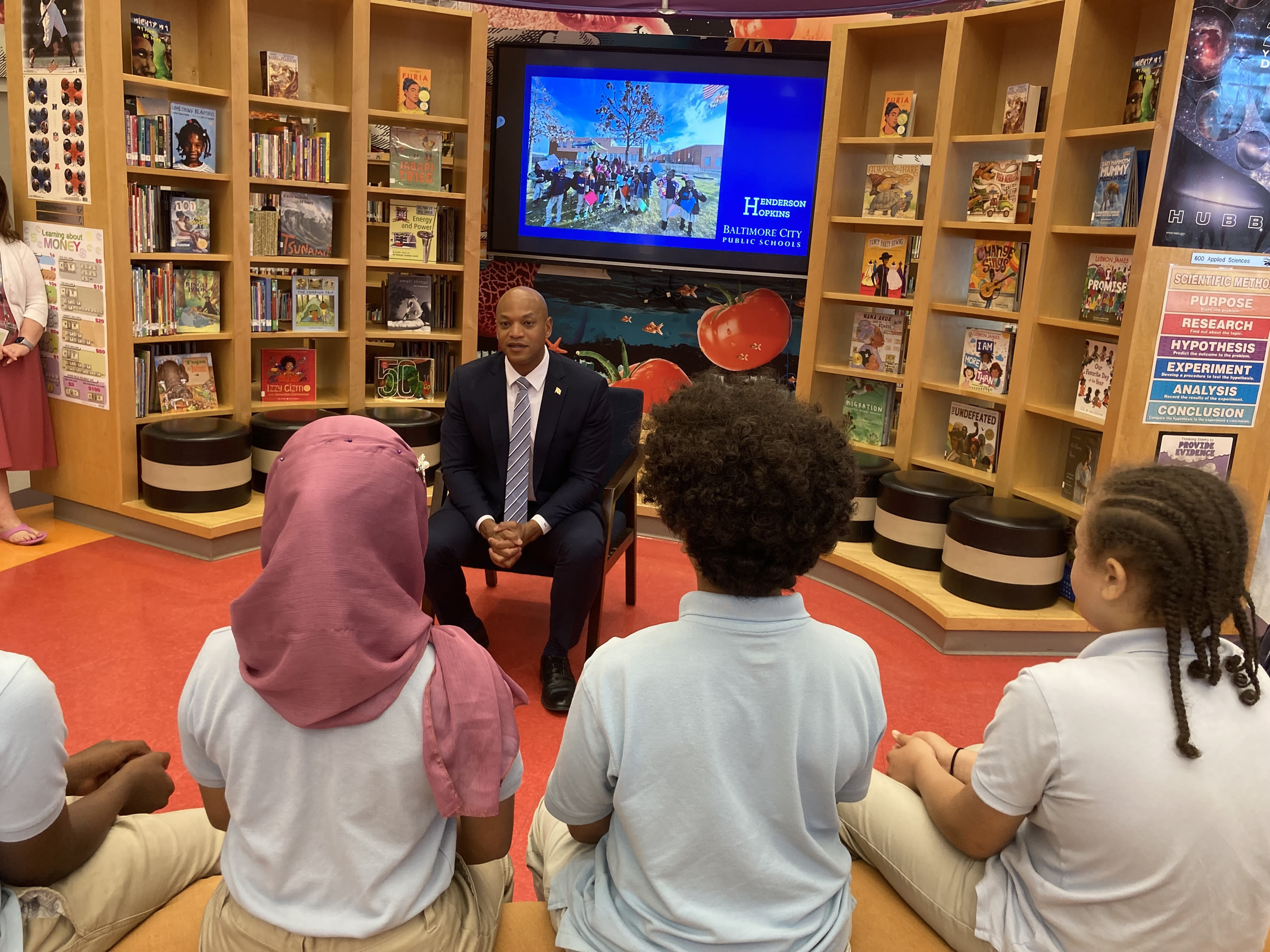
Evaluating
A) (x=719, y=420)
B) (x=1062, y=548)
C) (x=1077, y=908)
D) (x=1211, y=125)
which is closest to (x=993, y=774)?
(x=1077, y=908)

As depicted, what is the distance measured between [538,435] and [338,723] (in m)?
2.33

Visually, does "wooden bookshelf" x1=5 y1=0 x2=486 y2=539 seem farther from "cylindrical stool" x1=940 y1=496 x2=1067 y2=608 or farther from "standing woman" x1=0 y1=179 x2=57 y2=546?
"cylindrical stool" x1=940 y1=496 x2=1067 y2=608

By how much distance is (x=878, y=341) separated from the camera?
5.00m

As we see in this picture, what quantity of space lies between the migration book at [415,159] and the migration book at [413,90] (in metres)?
0.10

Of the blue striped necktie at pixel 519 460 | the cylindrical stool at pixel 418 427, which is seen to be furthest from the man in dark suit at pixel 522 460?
the cylindrical stool at pixel 418 427

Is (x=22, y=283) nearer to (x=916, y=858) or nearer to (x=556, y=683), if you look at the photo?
(x=556, y=683)

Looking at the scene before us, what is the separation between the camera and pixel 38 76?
173 inches

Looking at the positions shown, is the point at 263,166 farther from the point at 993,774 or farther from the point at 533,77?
the point at 993,774

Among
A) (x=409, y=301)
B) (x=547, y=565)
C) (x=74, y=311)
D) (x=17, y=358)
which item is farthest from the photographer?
(x=409, y=301)

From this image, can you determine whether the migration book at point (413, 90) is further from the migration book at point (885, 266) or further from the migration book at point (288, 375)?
the migration book at point (885, 266)

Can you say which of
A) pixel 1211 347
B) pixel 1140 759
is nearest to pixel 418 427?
pixel 1211 347

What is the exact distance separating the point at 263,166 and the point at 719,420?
4.13 m

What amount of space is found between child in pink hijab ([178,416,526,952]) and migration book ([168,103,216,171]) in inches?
149

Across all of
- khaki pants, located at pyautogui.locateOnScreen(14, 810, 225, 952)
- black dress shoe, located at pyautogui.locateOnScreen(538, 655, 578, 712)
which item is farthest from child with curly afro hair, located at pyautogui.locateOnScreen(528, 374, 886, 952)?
black dress shoe, located at pyautogui.locateOnScreen(538, 655, 578, 712)
